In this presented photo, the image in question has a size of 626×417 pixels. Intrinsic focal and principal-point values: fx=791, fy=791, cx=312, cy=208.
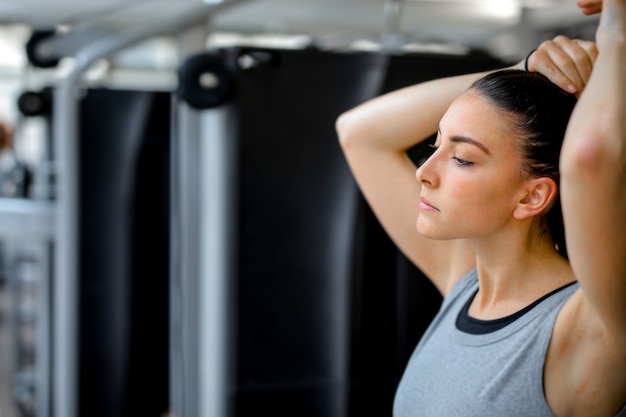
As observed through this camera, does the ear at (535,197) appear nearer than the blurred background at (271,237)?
Yes

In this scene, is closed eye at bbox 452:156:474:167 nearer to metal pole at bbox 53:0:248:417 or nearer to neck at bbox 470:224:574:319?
neck at bbox 470:224:574:319

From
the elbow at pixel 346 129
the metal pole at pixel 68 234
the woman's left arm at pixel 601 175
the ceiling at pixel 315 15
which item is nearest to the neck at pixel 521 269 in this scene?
the woman's left arm at pixel 601 175

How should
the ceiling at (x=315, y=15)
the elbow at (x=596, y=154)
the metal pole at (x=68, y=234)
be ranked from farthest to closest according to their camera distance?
the ceiling at (x=315, y=15) → the metal pole at (x=68, y=234) → the elbow at (x=596, y=154)

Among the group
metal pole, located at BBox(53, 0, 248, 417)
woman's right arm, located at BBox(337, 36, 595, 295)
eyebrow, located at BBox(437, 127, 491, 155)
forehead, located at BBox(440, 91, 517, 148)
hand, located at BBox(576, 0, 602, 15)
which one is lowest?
metal pole, located at BBox(53, 0, 248, 417)

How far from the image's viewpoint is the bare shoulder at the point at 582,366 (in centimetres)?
55

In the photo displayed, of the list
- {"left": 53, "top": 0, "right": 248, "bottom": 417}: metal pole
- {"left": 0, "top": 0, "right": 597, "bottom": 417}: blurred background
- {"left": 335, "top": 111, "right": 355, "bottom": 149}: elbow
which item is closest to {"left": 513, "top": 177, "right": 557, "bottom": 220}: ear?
{"left": 335, "top": 111, "right": 355, "bottom": 149}: elbow

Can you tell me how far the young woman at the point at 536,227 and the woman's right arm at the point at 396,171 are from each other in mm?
87

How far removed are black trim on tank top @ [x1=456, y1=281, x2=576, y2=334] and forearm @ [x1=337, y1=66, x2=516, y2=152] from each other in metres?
0.17

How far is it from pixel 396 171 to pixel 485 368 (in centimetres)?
26

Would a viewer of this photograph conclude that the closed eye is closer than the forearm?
Yes

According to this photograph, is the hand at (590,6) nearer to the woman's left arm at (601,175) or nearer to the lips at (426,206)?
the woman's left arm at (601,175)

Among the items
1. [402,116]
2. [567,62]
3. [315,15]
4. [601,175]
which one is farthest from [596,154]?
A: [315,15]

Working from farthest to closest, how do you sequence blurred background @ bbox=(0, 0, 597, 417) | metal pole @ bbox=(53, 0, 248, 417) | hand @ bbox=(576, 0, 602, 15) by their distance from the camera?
metal pole @ bbox=(53, 0, 248, 417) → blurred background @ bbox=(0, 0, 597, 417) → hand @ bbox=(576, 0, 602, 15)

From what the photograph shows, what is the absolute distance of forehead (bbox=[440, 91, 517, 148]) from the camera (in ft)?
1.82
